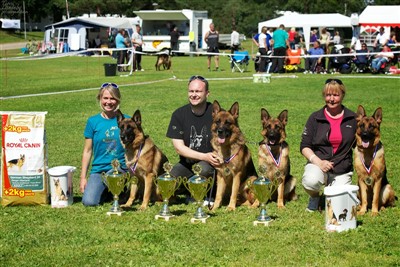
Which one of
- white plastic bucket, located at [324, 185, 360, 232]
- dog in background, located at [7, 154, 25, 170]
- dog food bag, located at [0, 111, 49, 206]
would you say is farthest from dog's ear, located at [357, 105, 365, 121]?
dog in background, located at [7, 154, 25, 170]

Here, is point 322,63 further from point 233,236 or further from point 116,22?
point 116,22

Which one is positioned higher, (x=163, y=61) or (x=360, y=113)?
(x=360, y=113)

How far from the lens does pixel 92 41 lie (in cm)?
5153

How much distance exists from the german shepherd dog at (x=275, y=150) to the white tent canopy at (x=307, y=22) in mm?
35754

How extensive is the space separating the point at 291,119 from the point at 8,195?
765 cm

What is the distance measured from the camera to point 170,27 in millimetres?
45781

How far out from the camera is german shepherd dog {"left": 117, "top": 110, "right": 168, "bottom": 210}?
22.1 ft

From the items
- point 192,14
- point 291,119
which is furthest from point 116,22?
point 291,119

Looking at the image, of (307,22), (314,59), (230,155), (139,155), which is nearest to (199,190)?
(230,155)

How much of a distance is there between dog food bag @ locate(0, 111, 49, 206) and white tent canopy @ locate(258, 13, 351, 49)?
3608 centimetres

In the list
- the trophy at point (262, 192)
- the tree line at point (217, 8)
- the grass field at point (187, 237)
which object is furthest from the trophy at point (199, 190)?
the tree line at point (217, 8)

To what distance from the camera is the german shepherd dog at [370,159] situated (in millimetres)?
6320

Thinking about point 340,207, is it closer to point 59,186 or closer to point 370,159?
point 370,159

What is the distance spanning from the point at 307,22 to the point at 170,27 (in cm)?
923
